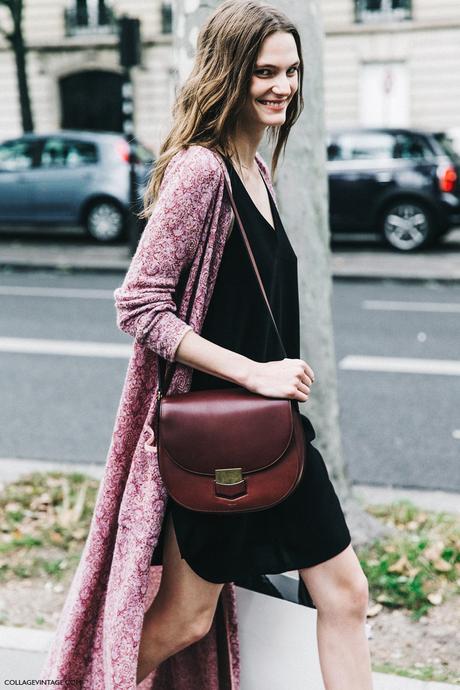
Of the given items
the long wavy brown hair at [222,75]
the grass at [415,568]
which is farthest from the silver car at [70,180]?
the long wavy brown hair at [222,75]

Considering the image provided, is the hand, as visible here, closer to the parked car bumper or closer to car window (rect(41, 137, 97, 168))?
the parked car bumper

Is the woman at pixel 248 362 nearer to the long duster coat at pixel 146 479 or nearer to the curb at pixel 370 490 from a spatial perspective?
the long duster coat at pixel 146 479

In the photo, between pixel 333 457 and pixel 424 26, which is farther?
pixel 424 26

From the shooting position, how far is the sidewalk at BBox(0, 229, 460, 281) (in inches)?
500

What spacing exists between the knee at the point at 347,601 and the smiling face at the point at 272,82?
3.30 ft

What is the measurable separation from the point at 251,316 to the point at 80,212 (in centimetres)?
1329

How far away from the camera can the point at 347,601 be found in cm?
222

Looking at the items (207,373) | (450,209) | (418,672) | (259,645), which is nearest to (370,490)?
(418,672)

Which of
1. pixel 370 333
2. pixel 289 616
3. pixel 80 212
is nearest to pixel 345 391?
pixel 370 333

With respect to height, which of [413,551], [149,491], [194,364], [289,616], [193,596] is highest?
[194,364]

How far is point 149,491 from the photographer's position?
2178 millimetres

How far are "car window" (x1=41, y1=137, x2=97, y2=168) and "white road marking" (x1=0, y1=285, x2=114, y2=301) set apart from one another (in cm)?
342

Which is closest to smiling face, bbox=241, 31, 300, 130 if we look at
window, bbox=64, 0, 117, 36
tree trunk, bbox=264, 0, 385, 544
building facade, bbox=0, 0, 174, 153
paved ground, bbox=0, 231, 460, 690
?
tree trunk, bbox=264, 0, 385, 544

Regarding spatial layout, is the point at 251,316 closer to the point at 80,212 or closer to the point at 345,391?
the point at 345,391
